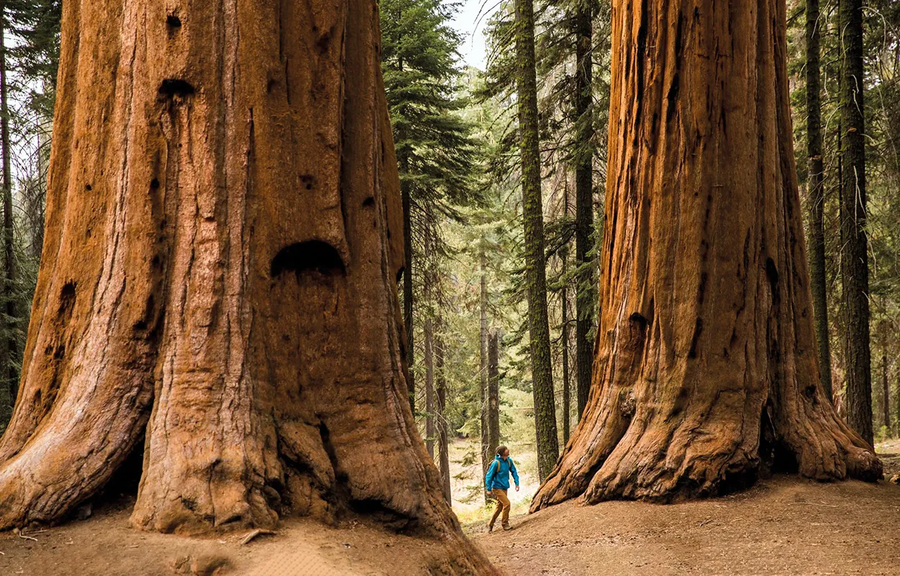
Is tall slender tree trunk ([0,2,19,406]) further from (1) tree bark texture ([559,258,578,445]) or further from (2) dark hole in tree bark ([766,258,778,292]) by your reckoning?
(2) dark hole in tree bark ([766,258,778,292])

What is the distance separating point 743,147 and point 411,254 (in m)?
9.26

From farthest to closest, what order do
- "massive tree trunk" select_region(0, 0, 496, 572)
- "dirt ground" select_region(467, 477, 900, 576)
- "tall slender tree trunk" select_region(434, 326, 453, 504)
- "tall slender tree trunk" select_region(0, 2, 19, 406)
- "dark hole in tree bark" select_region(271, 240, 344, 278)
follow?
"tall slender tree trunk" select_region(434, 326, 453, 504) < "tall slender tree trunk" select_region(0, 2, 19, 406) < "dirt ground" select_region(467, 477, 900, 576) < "dark hole in tree bark" select_region(271, 240, 344, 278) < "massive tree trunk" select_region(0, 0, 496, 572)

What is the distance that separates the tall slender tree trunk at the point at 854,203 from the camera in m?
10.3

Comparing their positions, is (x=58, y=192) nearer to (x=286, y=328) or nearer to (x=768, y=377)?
(x=286, y=328)

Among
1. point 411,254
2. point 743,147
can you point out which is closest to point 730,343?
point 743,147

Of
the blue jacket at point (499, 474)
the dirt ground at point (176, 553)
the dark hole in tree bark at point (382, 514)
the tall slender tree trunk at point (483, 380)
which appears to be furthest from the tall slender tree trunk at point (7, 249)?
the tall slender tree trunk at point (483, 380)

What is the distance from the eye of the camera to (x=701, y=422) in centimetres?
760

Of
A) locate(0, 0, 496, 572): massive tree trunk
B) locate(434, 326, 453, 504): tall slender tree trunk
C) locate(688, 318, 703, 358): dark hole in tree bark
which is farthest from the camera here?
locate(434, 326, 453, 504): tall slender tree trunk

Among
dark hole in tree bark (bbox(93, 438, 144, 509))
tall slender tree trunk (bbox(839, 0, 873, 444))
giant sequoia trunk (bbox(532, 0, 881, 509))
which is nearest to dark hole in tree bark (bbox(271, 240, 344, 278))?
dark hole in tree bark (bbox(93, 438, 144, 509))

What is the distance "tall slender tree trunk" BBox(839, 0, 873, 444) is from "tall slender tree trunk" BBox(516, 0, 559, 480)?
4.69 metres

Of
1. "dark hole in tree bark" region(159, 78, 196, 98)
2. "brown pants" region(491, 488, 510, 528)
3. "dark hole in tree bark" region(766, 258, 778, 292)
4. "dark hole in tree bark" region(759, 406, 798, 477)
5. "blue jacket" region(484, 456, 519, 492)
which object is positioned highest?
"dark hole in tree bark" region(159, 78, 196, 98)

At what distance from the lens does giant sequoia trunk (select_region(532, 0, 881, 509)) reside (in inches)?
299

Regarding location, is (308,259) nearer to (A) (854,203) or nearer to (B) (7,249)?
(A) (854,203)

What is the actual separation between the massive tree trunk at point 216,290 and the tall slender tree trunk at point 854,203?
833cm
